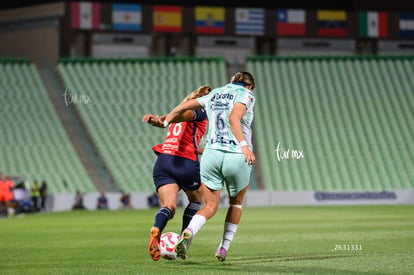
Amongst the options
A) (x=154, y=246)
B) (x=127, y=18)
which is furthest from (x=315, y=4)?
(x=154, y=246)

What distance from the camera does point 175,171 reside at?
10023 millimetres

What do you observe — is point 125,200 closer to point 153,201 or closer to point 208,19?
point 153,201

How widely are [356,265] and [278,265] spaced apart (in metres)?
0.93

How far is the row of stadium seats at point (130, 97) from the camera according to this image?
1537 inches

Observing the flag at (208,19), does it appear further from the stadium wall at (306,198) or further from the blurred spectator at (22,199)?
the blurred spectator at (22,199)

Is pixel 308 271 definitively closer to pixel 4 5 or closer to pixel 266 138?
pixel 266 138

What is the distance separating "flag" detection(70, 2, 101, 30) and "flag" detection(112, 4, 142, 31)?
1082mm

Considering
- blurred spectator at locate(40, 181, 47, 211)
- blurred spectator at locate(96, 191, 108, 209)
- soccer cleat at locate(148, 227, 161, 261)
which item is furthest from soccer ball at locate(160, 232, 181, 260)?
blurred spectator at locate(96, 191, 108, 209)

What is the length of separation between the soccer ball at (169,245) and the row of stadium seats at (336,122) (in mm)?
27120

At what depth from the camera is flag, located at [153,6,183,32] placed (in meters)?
44.7

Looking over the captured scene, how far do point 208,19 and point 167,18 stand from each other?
2.47m

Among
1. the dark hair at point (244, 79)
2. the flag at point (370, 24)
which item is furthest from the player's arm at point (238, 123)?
the flag at point (370, 24)

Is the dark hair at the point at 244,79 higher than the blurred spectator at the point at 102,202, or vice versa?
the dark hair at the point at 244,79

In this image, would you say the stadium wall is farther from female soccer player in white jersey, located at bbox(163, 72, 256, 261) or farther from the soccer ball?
female soccer player in white jersey, located at bbox(163, 72, 256, 261)
